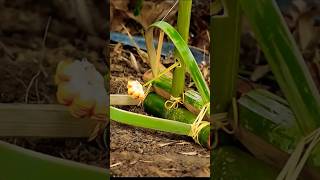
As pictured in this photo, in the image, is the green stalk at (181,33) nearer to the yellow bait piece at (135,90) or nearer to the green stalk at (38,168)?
the yellow bait piece at (135,90)

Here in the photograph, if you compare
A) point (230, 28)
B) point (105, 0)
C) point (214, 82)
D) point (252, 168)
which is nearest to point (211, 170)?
point (252, 168)

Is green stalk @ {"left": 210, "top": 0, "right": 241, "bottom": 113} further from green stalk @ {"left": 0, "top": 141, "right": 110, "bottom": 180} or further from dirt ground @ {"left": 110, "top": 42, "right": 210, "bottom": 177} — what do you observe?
green stalk @ {"left": 0, "top": 141, "right": 110, "bottom": 180}

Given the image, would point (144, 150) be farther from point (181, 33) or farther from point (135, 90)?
point (181, 33)

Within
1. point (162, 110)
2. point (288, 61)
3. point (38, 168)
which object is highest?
point (288, 61)

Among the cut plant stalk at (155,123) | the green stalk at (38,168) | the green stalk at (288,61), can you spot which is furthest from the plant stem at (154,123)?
the green stalk at (288,61)

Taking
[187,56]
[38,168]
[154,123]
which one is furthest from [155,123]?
[38,168]

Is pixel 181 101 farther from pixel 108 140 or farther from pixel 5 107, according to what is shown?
pixel 5 107
